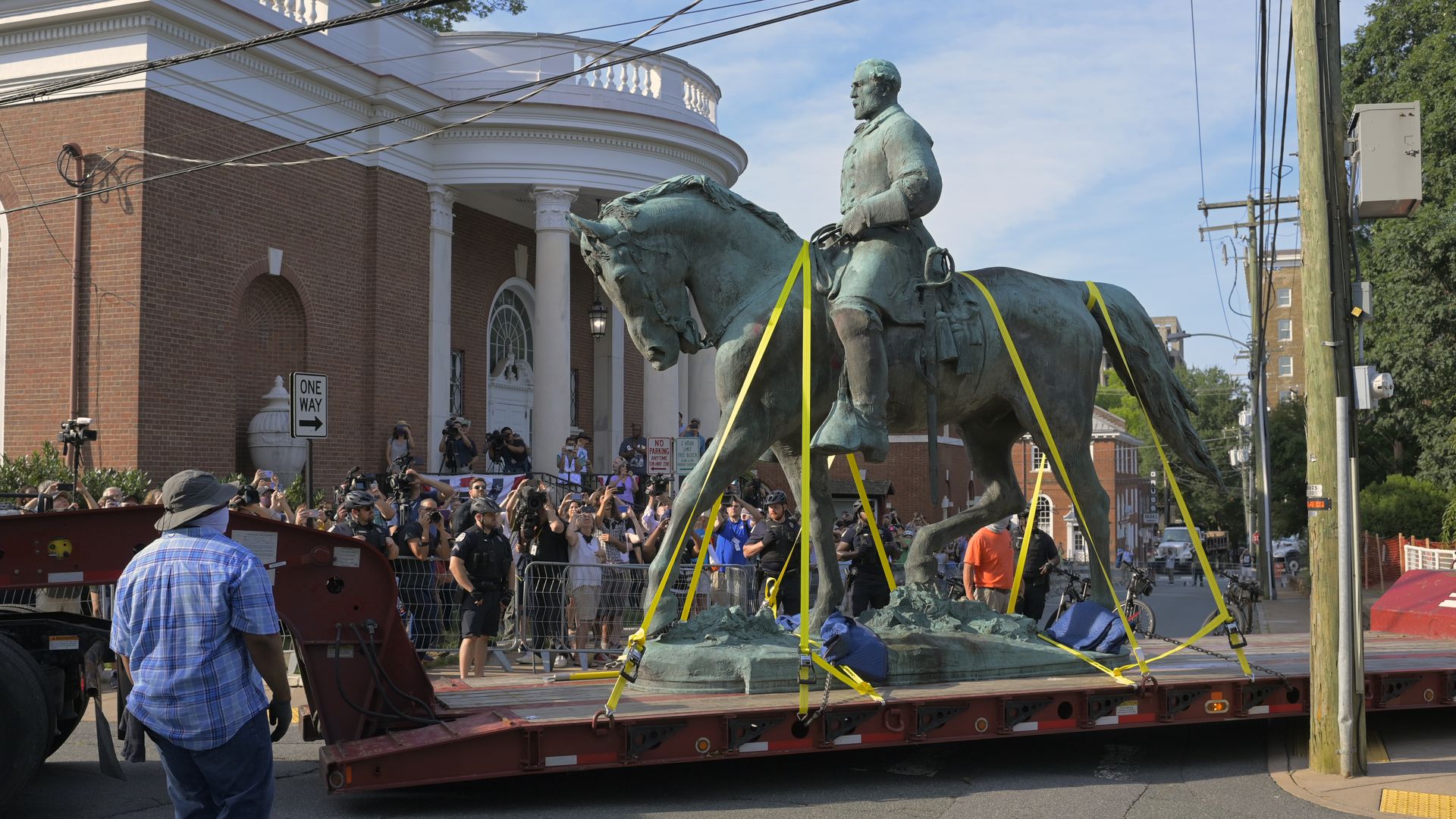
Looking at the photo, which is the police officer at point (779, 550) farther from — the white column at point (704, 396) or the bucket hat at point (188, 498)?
the white column at point (704, 396)

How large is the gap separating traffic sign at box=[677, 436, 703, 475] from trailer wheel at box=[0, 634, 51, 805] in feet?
39.2

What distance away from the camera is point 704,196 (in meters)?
7.98

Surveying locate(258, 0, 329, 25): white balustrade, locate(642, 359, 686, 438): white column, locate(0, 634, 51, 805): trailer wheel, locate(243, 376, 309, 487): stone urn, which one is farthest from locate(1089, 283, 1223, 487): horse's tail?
locate(642, 359, 686, 438): white column

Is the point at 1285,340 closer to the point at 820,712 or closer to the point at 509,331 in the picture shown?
the point at 509,331

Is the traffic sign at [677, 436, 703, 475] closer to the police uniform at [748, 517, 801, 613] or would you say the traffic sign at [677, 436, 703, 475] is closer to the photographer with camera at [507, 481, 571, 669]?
the police uniform at [748, 517, 801, 613]

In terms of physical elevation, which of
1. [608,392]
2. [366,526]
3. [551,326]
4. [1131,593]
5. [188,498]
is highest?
[551,326]

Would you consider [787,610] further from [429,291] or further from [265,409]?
[429,291]

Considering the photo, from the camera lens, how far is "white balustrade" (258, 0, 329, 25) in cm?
2116


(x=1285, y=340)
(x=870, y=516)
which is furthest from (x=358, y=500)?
(x=1285, y=340)

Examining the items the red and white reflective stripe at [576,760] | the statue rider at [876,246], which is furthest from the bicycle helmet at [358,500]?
the red and white reflective stripe at [576,760]

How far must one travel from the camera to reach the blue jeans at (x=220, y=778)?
15.3 feet

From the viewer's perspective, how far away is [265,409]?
2047 cm

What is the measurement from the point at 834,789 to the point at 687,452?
36.4ft

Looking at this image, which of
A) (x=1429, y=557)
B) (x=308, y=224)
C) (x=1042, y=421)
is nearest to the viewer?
(x=1042, y=421)
